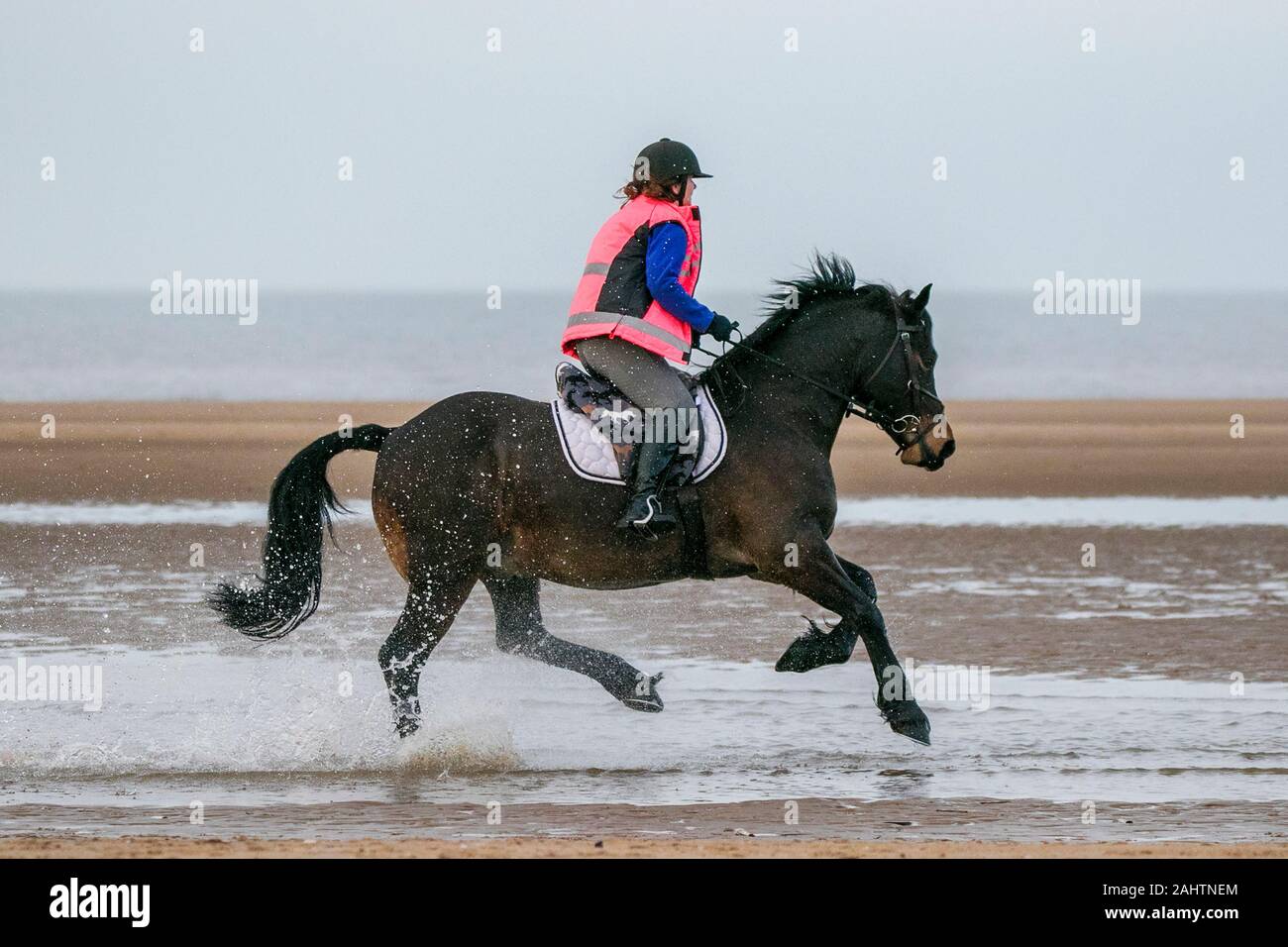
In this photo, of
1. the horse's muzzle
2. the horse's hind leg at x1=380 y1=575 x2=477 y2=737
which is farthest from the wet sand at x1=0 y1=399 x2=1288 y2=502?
A: the horse's muzzle

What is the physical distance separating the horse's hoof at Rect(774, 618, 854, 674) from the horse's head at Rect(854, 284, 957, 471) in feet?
2.94

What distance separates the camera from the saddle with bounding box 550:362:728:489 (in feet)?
26.9

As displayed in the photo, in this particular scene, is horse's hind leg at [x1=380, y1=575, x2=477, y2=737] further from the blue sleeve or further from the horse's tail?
the blue sleeve

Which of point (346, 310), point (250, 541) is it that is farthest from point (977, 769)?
point (346, 310)

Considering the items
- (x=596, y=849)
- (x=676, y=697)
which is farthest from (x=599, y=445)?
(x=596, y=849)

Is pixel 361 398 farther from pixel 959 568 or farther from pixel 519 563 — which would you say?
pixel 519 563

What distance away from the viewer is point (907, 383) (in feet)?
28.0

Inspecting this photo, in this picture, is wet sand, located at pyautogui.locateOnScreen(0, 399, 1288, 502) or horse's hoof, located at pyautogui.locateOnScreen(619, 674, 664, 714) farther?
wet sand, located at pyautogui.locateOnScreen(0, 399, 1288, 502)

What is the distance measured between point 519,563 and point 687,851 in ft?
8.17

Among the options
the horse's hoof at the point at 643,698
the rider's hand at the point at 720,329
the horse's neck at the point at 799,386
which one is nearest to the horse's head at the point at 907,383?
the horse's neck at the point at 799,386

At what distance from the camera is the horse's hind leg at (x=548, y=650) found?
28.6ft

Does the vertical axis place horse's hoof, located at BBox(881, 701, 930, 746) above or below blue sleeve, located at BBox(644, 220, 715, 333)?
below

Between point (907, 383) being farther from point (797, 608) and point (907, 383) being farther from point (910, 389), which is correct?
point (797, 608)

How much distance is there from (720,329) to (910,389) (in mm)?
911
